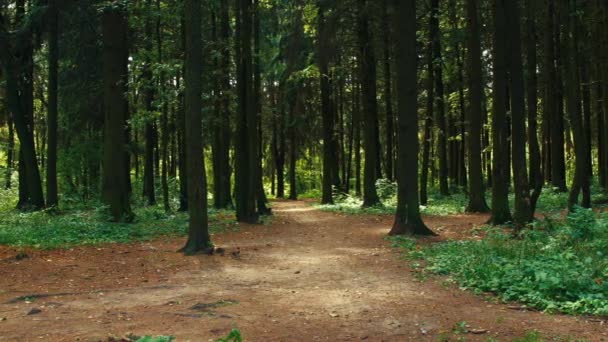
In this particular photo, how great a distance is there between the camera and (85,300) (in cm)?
734

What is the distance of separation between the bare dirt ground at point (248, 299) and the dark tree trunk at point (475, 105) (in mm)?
6308

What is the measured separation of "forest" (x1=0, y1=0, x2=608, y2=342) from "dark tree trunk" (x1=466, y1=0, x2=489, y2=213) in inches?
2.7

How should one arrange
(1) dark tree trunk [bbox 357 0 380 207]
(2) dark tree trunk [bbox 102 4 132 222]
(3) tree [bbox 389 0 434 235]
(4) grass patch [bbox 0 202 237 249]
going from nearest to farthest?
(4) grass patch [bbox 0 202 237 249] < (3) tree [bbox 389 0 434 235] < (2) dark tree trunk [bbox 102 4 132 222] < (1) dark tree trunk [bbox 357 0 380 207]

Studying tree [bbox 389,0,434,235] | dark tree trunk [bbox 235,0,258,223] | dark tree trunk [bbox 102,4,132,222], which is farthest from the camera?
dark tree trunk [bbox 235,0,258,223]

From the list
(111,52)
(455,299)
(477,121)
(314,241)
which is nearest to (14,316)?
(455,299)

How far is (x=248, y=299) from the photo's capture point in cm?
723

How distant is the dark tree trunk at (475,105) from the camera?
15820 mm

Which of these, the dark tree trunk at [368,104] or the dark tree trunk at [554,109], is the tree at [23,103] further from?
the dark tree trunk at [554,109]

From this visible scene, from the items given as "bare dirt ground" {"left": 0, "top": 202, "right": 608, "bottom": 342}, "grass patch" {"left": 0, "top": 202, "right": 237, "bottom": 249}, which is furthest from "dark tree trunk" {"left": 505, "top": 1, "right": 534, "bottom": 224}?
"grass patch" {"left": 0, "top": 202, "right": 237, "bottom": 249}

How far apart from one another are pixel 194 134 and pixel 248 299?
5023 millimetres

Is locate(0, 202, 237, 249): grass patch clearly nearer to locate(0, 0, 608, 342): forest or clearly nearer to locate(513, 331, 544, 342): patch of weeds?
locate(0, 0, 608, 342): forest

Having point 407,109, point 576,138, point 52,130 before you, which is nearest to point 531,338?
point 407,109

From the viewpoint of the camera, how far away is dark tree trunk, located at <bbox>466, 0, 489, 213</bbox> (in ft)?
51.9

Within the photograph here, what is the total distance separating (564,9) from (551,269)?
9.83m
